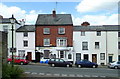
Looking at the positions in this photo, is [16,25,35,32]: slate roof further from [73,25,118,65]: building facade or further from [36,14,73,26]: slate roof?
[73,25,118,65]: building facade

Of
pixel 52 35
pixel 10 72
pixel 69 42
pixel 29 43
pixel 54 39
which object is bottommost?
pixel 10 72

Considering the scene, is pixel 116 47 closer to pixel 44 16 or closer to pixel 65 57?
pixel 65 57

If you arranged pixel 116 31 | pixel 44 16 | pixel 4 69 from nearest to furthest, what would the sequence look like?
pixel 4 69, pixel 116 31, pixel 44 16

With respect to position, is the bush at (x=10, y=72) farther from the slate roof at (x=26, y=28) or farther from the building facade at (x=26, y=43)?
the slate roof at (x=26, y=28)

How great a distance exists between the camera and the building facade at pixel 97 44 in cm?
4038

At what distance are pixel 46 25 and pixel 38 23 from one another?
1.60 metres

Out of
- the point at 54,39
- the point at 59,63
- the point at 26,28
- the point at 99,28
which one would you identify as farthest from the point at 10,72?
the point at 99,28

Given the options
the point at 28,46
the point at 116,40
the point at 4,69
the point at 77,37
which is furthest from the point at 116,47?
the point at 4,69

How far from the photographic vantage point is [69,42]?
40969mm

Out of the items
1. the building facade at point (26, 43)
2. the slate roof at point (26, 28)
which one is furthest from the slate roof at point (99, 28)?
the building facade at point (26, 43)

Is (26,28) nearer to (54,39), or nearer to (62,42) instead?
(54,39)

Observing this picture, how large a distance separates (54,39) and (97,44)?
8.11 metres

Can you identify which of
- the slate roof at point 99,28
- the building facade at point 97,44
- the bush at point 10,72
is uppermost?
the slate roof at point 99,28

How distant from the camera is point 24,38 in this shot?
40750 mm
